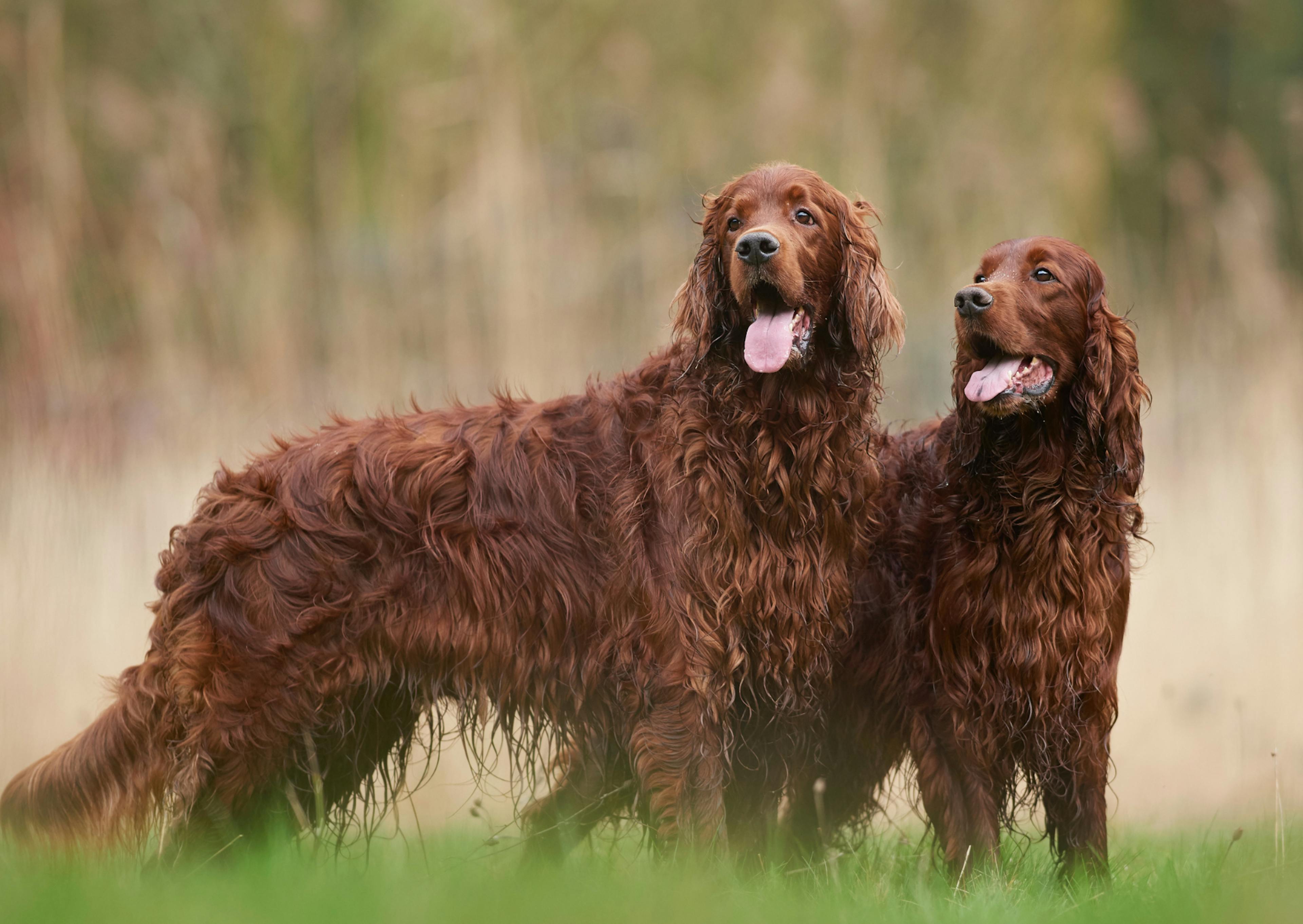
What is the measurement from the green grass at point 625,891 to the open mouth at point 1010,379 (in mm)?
1270

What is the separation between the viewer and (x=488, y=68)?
589cm

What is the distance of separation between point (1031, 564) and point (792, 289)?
1.05 metres

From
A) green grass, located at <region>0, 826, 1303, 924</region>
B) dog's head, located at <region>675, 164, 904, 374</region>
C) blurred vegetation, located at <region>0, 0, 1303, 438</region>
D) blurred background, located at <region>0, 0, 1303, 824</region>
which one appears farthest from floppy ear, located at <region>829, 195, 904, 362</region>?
blurred vegetation, located at <region>0, 0, 1303, 438</region>

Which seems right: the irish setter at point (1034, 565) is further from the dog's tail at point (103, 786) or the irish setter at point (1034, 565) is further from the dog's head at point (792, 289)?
the dog's tail at point (103, 786)

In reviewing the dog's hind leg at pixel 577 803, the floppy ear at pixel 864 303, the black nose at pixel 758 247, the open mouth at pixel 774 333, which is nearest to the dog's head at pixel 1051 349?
the floppy ear at pixel 864 303

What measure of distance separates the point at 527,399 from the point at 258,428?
88.6 inches

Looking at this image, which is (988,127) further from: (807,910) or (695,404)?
(807,910)

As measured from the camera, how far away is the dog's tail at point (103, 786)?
10.9ft

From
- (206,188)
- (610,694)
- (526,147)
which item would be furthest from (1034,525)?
(206,188)

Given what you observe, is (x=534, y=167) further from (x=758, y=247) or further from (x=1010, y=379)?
(x=1010, y=379)

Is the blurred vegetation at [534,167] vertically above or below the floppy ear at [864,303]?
above

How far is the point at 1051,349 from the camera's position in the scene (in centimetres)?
338

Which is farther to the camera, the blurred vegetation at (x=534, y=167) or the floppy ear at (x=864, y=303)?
the blurred vegetation at (x=534, y=167)

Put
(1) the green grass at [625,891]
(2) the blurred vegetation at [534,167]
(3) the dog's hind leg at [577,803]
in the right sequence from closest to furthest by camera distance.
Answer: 1. (1) the green grass at [625,891]
2. (3) the dog's hind leg at [577,803]
3. (2) the blurred vegetation at [534,167]
